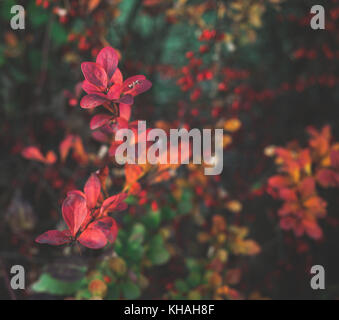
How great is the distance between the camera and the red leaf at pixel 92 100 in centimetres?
56

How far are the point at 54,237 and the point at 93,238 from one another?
0.07 meters

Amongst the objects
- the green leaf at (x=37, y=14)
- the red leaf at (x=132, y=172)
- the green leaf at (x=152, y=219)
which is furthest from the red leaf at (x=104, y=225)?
the green leaf at (x=37, y=14)

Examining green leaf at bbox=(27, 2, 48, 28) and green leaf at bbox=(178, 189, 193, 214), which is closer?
green leaf at bbox=(178, 189, 193, 214)

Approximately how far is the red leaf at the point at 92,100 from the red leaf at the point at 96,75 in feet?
0.05

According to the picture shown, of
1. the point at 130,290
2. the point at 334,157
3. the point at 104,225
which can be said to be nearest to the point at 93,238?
the point at 104,225

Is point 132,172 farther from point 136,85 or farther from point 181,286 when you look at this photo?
point 181,286

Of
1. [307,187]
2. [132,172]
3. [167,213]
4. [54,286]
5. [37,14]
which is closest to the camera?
[132,172]

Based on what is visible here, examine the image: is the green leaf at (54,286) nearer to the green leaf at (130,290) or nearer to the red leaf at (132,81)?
the green leaf at (130,290)

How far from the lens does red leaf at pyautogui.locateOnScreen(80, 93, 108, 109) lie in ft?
1.84

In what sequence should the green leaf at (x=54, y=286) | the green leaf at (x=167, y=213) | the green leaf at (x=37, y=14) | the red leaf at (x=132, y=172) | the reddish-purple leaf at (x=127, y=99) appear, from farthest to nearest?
the green leaf at (x=37, y=14) → the green leaf at (x=167, y=213) → the green leaf at (x=54, y=286) → the red leaf at (x=132, y=172) → the reddish-purple leaf at (x=127, y=99)

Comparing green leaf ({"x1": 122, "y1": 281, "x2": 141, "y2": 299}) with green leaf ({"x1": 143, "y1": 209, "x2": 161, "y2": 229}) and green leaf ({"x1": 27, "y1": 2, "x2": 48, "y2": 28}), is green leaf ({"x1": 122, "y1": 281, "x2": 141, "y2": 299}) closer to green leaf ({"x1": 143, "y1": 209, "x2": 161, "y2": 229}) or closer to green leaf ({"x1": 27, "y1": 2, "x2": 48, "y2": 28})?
green leaf ({"x1": 143, "y1": 209, "x2": 161, "y2": 229})

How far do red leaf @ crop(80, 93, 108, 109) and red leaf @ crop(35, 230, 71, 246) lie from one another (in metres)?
0.23

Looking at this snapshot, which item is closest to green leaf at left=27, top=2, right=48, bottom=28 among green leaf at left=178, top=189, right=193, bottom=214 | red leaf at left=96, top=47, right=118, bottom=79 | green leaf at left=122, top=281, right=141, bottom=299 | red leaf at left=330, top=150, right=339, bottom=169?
green leaf at left=178, top=189, right=193, bottom=214

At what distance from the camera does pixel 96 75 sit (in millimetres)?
576
